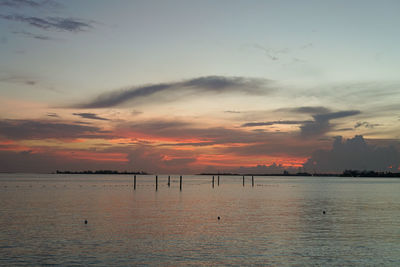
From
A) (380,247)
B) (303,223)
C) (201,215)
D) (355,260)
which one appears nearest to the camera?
(355,260)

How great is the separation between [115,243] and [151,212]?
962 inches

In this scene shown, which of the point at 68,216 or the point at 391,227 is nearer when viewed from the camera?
the point at 391,227

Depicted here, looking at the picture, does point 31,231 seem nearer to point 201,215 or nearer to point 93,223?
point 93,223

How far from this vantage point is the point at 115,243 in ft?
110

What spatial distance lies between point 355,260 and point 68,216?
3541cm

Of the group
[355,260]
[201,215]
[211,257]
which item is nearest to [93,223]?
[201,215]

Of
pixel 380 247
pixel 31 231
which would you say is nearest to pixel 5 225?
pixel 31 231

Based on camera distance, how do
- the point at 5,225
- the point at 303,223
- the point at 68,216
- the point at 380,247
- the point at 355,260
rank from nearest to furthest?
the point at 355,260
the point at 380,247
the point at 5,225
the point at 303,223
the point at 68,216

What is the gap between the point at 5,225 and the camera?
42.6 m

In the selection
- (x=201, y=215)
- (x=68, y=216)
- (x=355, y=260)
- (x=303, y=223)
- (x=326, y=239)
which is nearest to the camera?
(x=355, y=260)

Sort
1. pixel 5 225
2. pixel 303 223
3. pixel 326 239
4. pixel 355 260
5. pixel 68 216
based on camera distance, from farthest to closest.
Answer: pixel 68 216
pixel 303 223
pixel 5 225
pixel 326 239
pixel 355 260

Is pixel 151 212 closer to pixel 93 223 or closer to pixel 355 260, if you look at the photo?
pixel 93 223

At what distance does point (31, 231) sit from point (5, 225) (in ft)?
18.3

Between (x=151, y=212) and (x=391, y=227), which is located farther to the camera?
(x=151, y=212)
